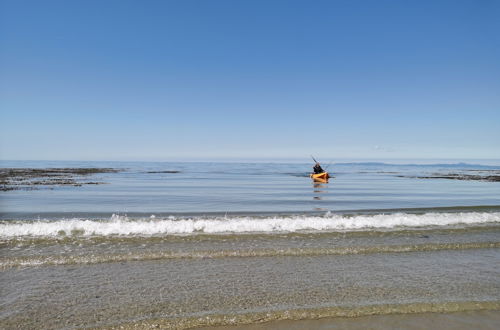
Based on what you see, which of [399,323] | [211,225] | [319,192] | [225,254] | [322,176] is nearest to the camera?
[399,323]

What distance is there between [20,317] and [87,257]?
3172 millimetres

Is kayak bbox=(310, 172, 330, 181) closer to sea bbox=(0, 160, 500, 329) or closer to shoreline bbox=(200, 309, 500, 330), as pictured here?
sea bbox=(0, 160, 500, 329)

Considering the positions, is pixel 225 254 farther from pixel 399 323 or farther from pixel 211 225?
pixel 399 323

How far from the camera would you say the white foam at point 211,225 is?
10961 mm

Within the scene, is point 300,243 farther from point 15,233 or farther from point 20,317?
point 15,233

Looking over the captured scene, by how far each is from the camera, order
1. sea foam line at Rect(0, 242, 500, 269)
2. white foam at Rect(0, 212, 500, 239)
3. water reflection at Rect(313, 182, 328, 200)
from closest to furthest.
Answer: sea foam line at Rect(0, 242, 500, 269), white foam at Rect(0, 212, 500, 239), water reflection at Rect(313, 182, 328, 200)

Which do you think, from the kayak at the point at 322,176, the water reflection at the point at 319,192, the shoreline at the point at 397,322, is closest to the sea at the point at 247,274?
the shoreline at the point at 397,322

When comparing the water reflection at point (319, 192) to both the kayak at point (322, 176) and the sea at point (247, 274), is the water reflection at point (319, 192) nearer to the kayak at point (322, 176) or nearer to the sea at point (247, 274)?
the kayak at point (322, 176)

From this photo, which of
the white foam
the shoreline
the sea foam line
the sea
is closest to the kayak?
the white foam

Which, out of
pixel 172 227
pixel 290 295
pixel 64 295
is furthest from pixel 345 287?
pixel 172 227

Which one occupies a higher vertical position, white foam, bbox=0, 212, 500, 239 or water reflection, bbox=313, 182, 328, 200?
white foam, bbox=0, 212, 500, 239

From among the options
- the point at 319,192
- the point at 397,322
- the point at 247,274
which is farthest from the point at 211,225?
the point at 319,192

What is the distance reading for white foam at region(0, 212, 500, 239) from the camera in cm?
1096

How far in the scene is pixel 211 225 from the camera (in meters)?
12.0
